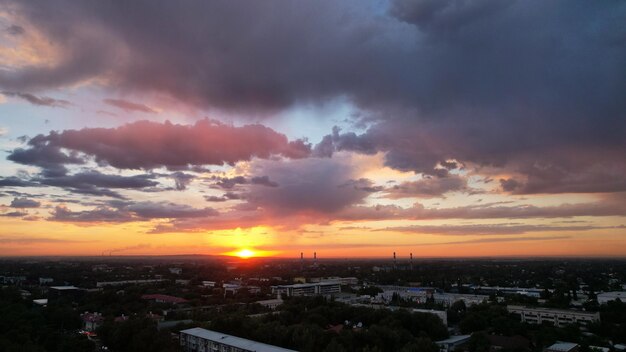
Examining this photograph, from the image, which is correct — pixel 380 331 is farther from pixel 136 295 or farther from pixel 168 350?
pixel 136 295

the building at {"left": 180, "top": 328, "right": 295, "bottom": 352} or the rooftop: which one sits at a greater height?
the building at {"left": 180, "top": 328, "right": 295, "bottom": 352}

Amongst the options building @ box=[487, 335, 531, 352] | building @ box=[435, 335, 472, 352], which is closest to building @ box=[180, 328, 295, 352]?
building @ box=[435, 335, 472, 352]

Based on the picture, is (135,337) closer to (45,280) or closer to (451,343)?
(451,343)

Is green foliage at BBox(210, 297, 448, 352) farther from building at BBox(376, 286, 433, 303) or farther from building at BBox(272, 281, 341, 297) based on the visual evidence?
building at BBox(272, 281, 341, 297)

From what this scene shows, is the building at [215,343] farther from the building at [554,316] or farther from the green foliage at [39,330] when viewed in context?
the building at [554,316]

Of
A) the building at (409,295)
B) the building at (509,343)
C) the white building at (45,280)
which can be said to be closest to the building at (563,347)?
the building at (509,343)

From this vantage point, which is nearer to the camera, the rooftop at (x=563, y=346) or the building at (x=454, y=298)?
the rooftop at (x=563, y=346)

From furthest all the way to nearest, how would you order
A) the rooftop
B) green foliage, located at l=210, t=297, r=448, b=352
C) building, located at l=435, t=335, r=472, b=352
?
building, located at l=435, t=335, r=472, b=352 → the rooftop → green foliage, located at l=210, t=297, r=448, b=352
